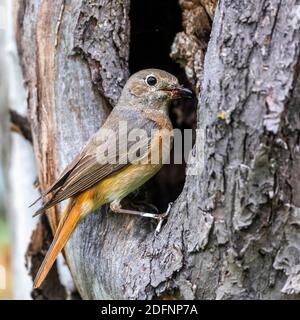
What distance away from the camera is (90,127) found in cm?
516

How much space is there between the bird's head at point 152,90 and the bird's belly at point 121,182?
63 centimetres

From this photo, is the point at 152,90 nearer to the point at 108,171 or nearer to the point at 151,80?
the point at 151,80

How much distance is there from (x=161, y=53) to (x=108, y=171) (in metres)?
2.00

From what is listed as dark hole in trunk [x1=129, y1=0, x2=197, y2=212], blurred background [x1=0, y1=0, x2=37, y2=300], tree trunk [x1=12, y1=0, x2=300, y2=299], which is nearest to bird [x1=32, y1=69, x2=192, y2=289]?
tree trunk [x1=12, y1=0, x2=300, y2=299]

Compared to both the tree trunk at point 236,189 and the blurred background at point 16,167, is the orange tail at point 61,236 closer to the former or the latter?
the tree trunk at point 236,189

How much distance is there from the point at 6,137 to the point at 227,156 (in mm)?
3811

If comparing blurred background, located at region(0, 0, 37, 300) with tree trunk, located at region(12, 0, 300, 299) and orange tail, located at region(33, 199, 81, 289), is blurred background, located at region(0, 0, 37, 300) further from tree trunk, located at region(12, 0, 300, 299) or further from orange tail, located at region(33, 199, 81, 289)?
tree trunk, located at region(12, 0, 300, 299)

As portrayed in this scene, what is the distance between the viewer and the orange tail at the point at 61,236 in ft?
14.8

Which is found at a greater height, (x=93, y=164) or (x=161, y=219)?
(x=93, y=164)

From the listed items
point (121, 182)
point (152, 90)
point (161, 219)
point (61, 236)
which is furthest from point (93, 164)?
→ point (152, 90)

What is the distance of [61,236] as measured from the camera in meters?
4.57

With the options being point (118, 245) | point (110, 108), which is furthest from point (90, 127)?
point (118, 245)

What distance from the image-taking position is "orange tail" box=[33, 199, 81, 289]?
4500 millimetres

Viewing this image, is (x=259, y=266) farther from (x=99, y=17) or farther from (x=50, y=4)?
(x=50, y=4)
